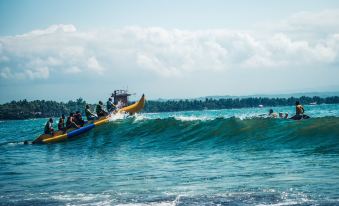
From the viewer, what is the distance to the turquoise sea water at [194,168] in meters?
8.88

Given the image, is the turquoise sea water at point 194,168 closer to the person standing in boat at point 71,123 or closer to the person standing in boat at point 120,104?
the person standing in boat at point 71,123

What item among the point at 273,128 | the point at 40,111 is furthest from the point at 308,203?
the point at 40,111

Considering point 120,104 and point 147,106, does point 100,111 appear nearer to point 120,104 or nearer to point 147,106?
point 120,104

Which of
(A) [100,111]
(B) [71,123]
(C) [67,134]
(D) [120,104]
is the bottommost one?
(C) [67,134]

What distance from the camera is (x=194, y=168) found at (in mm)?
12570

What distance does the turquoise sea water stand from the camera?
8.88 metres

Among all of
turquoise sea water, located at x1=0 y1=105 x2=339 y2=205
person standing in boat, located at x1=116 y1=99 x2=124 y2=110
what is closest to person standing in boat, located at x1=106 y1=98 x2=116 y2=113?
person standing in boat, located at x1=116 y1=99 x2=124 y2=110

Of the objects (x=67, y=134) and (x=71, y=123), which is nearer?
(x=67, y=134)

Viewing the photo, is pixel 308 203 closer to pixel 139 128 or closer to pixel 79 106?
pixel 139 128

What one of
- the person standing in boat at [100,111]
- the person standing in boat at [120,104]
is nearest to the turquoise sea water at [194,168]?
the person standing in boat at [100,111]

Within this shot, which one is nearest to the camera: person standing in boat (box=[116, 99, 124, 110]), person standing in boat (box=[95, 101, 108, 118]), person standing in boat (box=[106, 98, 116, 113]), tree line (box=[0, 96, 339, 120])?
person standing in boat (box=[95, 101, 108, 118])

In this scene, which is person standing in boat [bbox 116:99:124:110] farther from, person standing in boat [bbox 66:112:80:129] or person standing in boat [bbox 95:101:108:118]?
person standing in boat [bbox 66:112:80:129]

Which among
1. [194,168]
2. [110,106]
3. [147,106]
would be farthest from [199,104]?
[194,168]

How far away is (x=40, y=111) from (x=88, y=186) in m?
143
